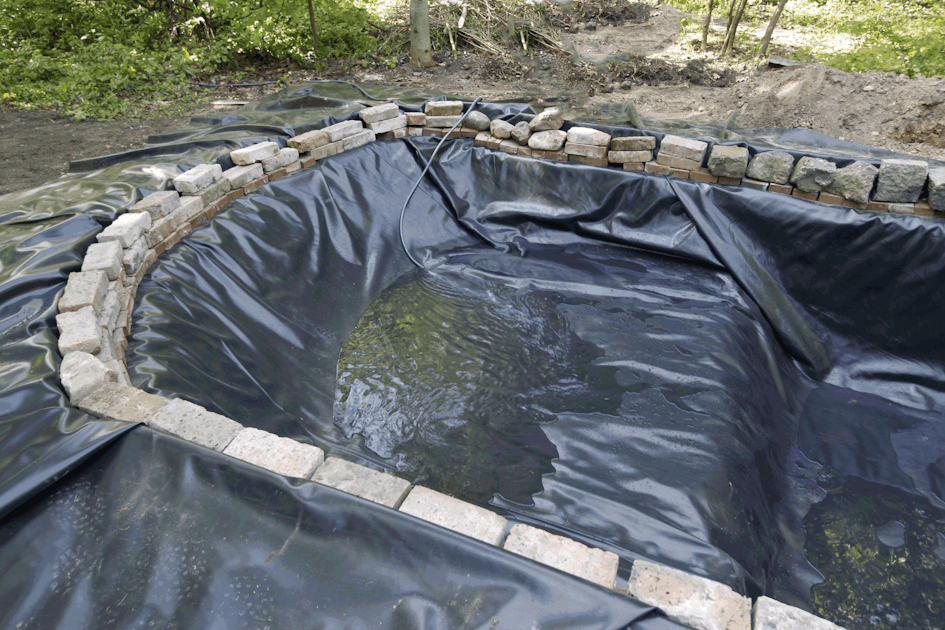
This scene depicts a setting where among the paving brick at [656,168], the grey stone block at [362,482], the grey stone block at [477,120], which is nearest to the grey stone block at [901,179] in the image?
the paving brick at [656,168]

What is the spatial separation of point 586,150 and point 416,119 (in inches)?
61.9

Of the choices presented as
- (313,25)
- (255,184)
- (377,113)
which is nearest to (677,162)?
(377,113)

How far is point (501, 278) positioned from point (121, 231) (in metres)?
2.47

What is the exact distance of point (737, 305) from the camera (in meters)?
3.66

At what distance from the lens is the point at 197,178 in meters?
3.39

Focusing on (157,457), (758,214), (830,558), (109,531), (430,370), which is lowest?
(830,558)

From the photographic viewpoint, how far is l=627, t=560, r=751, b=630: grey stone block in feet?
4.87

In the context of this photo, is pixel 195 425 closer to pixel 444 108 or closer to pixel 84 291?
pixel 84 291

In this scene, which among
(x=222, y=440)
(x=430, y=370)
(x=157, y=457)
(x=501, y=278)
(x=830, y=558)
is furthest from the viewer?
(x=501, y=278)

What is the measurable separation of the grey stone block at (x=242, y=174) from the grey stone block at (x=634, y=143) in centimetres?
269

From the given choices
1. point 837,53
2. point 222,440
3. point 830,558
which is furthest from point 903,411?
point 837,53

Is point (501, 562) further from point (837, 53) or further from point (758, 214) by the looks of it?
point (837, 53)

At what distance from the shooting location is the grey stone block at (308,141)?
4055 millimetres

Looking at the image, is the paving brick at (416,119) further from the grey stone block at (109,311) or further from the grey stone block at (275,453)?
the grey stone block at (275,453)
